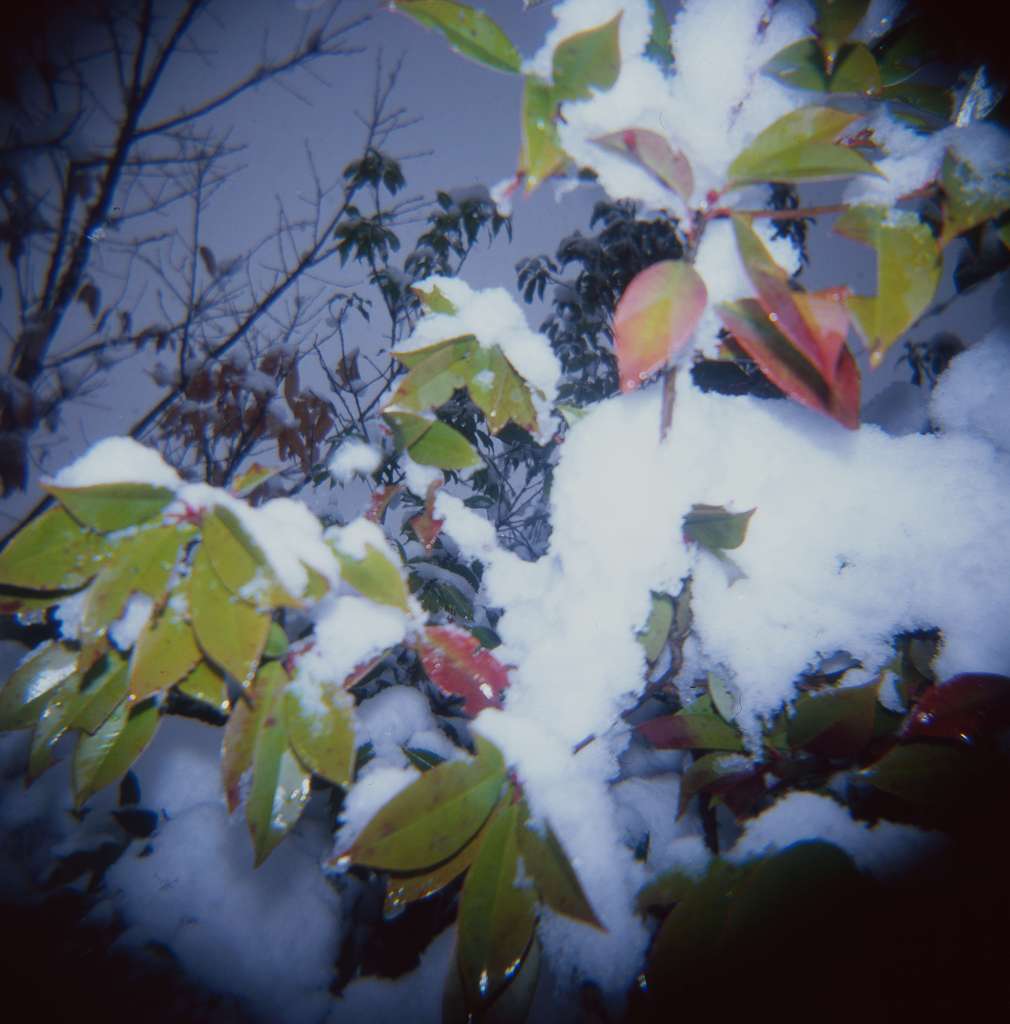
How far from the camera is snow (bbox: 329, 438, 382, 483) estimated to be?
0.80 m

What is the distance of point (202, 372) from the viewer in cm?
254

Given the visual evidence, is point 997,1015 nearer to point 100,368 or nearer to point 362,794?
point 362,794

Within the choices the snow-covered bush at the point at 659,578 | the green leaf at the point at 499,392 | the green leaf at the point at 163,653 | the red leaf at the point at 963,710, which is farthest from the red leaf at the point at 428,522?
the red leaf at the point at 963,710

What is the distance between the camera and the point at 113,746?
1.58 feet

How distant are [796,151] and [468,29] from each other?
279 millimetres

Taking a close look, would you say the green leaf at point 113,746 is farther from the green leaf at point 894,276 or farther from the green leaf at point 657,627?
the green leaf at point 894,276

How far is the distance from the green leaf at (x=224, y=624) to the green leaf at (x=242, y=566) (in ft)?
0.04

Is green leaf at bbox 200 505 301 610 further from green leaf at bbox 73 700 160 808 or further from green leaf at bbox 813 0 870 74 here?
green leaf at bbox 813 0 870 74

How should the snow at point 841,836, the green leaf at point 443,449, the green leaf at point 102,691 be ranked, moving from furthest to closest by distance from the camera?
the green leaf at point 443,449
the green leaf at point 102,691
the snow at point 841,836

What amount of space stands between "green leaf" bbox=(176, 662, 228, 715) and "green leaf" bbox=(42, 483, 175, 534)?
14 cm

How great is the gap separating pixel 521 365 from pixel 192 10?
237 centimetres

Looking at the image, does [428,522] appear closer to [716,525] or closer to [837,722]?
[716,525]

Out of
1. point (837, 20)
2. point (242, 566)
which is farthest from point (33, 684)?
point (837, 20)

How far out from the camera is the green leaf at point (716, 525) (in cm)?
49
